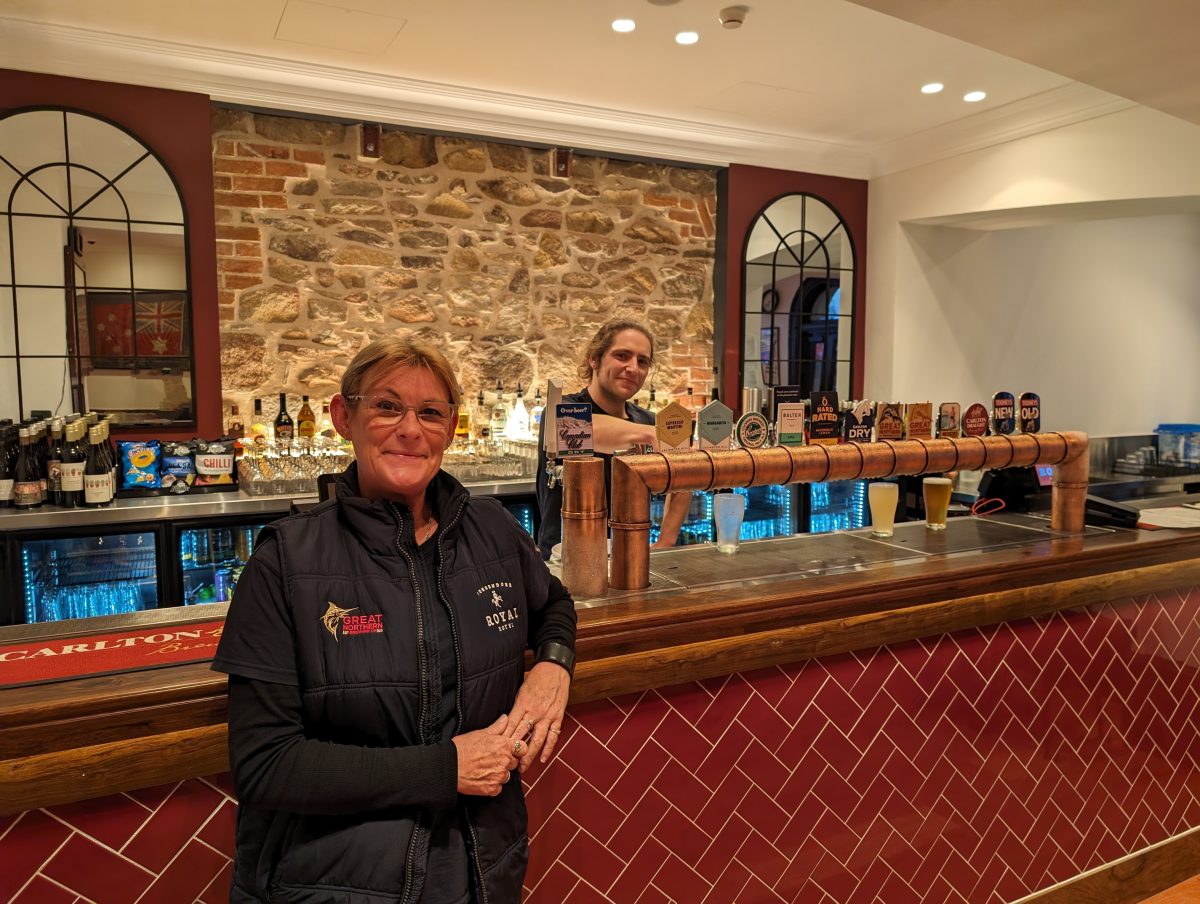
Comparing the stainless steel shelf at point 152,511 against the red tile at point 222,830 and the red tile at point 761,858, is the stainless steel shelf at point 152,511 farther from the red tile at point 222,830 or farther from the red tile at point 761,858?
the red tile at point 761,858

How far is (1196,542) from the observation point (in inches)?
96.2

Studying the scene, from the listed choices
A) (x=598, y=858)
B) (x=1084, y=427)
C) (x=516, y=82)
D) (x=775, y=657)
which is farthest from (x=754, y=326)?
(x=598, y=858)

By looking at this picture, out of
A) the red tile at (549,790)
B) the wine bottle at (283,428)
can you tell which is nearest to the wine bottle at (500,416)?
the wine bottle at (283,428)

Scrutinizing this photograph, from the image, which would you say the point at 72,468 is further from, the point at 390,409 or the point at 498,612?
the point at 498,612

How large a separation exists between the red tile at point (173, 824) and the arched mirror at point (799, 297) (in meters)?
4.84

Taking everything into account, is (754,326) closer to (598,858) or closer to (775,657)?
(775,657)

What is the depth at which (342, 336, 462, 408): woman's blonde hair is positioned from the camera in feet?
4.28

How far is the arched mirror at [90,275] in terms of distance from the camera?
3877mm

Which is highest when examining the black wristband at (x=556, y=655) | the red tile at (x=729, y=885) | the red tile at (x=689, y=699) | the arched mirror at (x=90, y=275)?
the arched mirror at (x=90, y=275)

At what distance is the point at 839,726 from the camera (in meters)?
1.92

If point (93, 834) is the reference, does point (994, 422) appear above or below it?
above

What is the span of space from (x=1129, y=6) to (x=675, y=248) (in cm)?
339

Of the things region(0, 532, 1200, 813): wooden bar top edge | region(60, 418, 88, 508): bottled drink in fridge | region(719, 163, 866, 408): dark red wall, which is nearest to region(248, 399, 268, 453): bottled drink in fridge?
region(60, 418, 88, 508): bottled drink in fridge

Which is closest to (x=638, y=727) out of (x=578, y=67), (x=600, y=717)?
(x=600, y=717)
